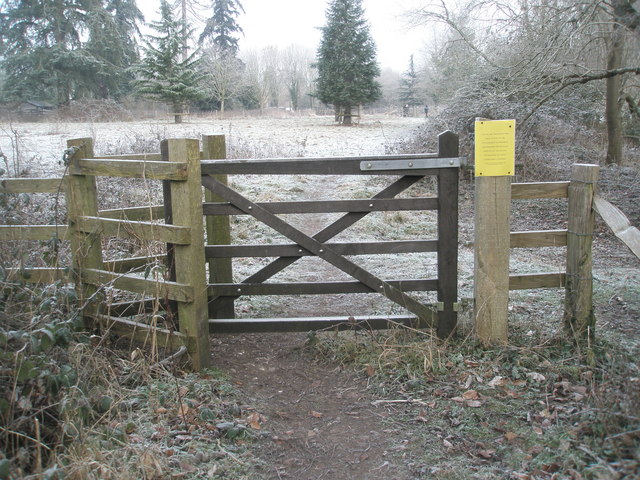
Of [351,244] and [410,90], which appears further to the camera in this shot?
[410,90]

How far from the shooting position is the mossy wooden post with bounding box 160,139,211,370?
430cm

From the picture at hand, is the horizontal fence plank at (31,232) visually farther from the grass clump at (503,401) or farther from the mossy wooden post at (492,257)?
the mossy wooden post at (492,257)

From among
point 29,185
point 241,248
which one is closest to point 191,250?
point 241,248

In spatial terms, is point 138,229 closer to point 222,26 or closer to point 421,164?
point 421,164

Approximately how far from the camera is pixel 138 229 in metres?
4.43

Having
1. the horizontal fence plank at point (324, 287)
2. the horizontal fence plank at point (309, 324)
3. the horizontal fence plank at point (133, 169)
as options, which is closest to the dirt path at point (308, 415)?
the horizontal fence plank at point (309, 324)

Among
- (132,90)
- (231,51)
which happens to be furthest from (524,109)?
(231,51)

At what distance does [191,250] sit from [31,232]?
157 centimetres

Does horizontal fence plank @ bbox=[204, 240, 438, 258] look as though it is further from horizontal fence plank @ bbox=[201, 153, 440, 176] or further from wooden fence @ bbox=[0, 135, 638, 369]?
horizontal fence plank @ bbox=[201, 153, 440, 176]

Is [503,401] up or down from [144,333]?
down

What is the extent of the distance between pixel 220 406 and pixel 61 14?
39.3 metres

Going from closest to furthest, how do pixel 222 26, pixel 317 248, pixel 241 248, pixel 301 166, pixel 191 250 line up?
1. pixel 191 250
2. pixel 301 166
3. pixel 317 248
4. pixel 241 248
5. pixel 222 26

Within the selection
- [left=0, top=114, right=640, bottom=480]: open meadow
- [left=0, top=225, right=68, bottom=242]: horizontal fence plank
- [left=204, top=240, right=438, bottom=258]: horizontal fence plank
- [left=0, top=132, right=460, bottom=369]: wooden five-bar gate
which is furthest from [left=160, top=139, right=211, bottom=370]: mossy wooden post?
[left=0, top=225, right=68, bottom=242]: horizontal fence plank

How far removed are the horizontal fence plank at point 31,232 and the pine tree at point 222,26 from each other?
4976 cm
